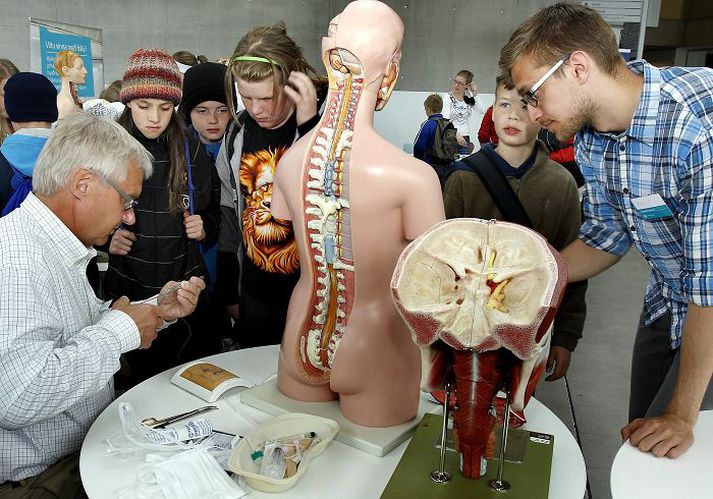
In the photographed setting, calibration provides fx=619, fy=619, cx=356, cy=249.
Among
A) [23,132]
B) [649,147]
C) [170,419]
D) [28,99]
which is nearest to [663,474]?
[649,147]

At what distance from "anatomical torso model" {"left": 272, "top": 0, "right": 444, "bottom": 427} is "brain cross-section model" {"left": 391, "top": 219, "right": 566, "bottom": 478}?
310 mm

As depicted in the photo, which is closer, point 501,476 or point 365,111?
point 501,476

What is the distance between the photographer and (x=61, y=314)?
4.89ft

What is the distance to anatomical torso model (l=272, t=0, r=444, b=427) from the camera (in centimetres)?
144

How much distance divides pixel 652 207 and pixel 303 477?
109cm

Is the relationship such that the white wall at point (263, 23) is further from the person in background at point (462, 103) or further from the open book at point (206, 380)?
the open book at point (206, 380)

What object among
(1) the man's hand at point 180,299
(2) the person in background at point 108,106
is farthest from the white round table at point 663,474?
(2) the person in background at point 108,106

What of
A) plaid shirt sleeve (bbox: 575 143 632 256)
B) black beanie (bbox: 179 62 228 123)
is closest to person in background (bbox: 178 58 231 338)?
black beanie (bbox: 179 62 228 123)

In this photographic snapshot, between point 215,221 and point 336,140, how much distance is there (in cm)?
125

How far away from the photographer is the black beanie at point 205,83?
286 centimetres

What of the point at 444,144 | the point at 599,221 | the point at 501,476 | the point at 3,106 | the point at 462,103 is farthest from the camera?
the point at 462,103

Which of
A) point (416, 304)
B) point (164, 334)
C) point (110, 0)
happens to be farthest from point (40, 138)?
point (110, 0)

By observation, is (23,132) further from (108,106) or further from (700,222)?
(700,222)

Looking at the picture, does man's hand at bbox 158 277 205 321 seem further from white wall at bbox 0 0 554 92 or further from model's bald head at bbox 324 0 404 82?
white wall at bbox 0 0 554 92
